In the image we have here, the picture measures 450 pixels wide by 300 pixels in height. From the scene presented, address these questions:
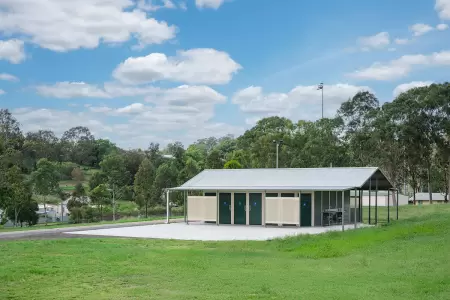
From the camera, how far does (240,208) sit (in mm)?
30141

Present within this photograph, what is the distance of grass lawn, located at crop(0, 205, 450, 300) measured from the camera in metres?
9.00

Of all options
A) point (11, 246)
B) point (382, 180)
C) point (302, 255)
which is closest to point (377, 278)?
point (302, 255)

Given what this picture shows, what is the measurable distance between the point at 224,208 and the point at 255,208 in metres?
1.94

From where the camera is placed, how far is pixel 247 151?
194ft

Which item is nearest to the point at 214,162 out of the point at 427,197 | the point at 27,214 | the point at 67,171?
the point at 27,214

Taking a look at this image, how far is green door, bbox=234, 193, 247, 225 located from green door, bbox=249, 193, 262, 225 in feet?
1.38

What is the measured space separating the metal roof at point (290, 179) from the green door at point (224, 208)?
0.62 meters

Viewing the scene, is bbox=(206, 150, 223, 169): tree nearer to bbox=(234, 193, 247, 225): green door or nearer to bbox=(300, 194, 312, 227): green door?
bbox=(234, 193, 247, 225): green door

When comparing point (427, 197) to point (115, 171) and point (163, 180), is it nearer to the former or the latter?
point (115, 171)

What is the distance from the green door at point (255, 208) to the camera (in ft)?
96.4

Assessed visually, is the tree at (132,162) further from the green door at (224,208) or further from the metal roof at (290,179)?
the green door at (224,208)

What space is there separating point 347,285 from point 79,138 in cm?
9830

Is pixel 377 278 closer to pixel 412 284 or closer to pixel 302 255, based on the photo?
pixel 412 284

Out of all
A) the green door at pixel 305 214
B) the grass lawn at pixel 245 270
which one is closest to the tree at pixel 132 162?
the green door at pixel 305 214
